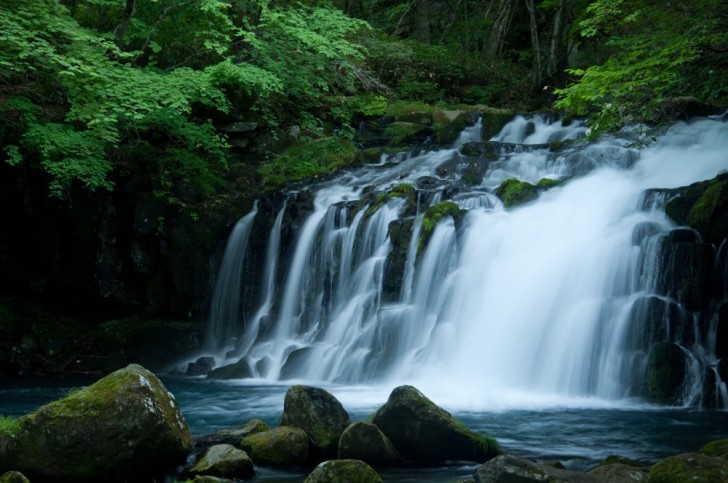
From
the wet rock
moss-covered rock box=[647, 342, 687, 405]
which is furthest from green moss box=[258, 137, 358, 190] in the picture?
moss-covered rock box=[647, 342, 687, 405]

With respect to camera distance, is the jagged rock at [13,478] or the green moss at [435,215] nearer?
the jagged rock at [13,478]

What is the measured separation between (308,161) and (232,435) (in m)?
10.6

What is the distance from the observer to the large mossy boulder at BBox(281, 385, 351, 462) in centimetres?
682

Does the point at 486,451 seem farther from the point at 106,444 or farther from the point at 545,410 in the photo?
the point at 106,444

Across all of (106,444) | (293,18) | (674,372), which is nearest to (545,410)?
(674,372)

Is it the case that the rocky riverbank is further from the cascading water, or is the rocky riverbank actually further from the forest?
the forest

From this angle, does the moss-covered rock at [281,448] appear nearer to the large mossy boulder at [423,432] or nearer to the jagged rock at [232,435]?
the jagged rock at [232,435]

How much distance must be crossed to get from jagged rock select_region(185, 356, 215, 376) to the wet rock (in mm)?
592

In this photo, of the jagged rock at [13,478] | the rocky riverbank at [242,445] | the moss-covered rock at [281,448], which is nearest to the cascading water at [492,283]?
the rocky riverbank at [242,445]

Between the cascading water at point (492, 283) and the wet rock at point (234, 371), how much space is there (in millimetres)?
130

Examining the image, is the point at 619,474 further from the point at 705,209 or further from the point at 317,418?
the point at 705,209

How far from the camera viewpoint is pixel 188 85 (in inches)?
539

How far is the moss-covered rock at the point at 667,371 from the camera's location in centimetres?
948

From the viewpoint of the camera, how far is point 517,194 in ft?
44.4
